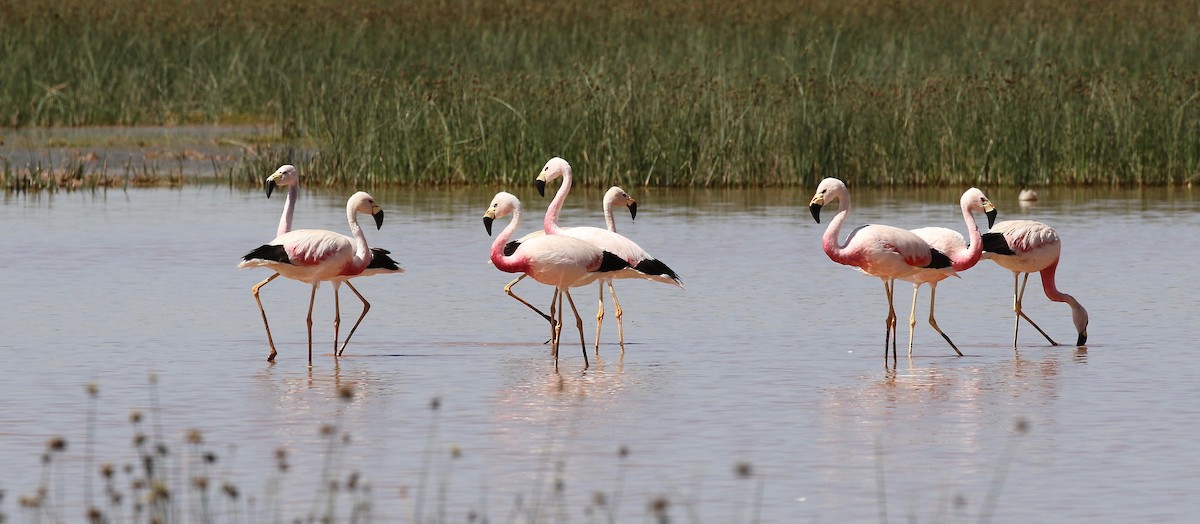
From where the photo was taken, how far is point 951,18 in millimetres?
28875

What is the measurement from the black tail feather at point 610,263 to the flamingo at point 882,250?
1.02 metres

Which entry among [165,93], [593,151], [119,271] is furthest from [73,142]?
[119,271]

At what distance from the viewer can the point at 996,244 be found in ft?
35.2

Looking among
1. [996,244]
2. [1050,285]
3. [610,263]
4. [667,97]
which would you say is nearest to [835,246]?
[996,244]

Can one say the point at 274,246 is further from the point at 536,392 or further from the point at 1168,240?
the point at 1168,240

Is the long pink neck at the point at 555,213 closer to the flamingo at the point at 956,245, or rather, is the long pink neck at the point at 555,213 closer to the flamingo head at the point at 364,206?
the flamingo head at the point at 364,206

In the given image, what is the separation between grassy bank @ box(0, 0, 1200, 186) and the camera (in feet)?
63.9

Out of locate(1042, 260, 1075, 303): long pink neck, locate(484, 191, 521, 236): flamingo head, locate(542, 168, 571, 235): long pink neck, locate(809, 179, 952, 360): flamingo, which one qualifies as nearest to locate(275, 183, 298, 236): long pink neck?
locate(484, 191, 521, 236): flamingo head

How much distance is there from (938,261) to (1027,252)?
2.54 ft

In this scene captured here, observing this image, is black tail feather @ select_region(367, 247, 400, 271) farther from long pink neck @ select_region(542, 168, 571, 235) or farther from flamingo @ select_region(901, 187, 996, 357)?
flamingo @ select_region(901, 187, 996, 357)

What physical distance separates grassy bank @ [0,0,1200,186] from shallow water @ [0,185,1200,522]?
3557mm

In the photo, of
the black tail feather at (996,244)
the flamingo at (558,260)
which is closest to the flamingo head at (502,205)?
the flamingo at (558,260)

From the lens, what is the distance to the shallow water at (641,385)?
6746 mm

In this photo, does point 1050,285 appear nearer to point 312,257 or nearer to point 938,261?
point 938,261
